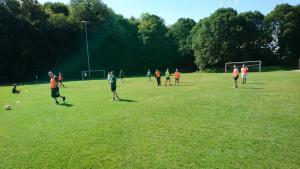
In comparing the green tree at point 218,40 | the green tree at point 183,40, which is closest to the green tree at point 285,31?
the green tree at point 218,40

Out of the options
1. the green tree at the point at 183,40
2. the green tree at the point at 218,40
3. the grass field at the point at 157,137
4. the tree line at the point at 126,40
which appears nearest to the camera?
the grass field at the point at 157,137

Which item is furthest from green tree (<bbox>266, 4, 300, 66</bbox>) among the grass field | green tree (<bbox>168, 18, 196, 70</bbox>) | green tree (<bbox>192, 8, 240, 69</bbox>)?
the grass field

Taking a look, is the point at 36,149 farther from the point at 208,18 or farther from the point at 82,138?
the point at 208,18

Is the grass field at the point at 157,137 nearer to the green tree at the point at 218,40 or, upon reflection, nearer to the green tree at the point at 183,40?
the green tree at the point at 218,40

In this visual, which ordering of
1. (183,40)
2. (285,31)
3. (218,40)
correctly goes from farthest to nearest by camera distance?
(183,40), (285,31), (218,40)

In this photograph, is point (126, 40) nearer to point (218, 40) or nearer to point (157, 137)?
point (218, 40)

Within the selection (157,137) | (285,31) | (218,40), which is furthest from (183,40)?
(157,137)

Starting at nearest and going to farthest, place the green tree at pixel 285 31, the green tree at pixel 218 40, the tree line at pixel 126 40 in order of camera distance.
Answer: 1. the tree line at pixel 126 40
2. the green tree at pixel 218 40
3. the green tree at pixel 285 31

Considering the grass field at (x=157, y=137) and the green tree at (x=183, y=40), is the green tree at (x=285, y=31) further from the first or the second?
the grass field at (x=157, y=137)

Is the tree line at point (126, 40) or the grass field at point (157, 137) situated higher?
the tree line at point (126, 40)

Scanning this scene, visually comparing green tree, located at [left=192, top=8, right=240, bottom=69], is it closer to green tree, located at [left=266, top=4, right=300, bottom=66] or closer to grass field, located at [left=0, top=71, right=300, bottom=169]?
green tree, located at [left=266, top=4, right=300, bottom=66]

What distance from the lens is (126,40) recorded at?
260 feet

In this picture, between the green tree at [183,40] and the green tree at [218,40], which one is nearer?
the green tree at [218,40]

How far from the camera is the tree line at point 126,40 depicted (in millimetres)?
63344
